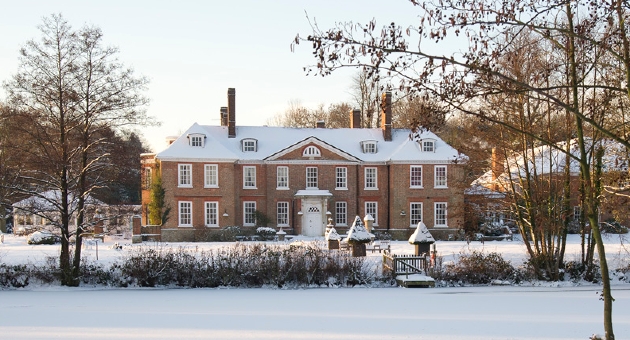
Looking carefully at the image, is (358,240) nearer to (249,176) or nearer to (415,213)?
(415,213)

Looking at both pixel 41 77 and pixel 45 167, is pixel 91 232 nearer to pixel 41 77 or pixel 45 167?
pixel 45 167

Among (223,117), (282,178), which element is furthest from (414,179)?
(223,117)

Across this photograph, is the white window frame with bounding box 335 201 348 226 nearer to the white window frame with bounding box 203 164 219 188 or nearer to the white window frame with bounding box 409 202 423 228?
the white window frame with bounding box 409 202 423 228

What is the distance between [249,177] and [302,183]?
3387 millimetres

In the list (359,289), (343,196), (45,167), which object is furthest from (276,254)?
(343,196)

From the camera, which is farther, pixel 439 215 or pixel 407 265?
pixel 439 215

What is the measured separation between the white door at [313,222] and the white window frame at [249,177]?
3.85 metres

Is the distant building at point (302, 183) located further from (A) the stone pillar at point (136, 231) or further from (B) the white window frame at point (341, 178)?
(A) the stone pillar at point (136, 231)

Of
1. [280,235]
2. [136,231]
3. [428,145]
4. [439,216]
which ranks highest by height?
[428,145]

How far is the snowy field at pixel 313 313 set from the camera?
1270 cm

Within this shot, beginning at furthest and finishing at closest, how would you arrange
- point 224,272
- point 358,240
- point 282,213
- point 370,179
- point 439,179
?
point 370,179 → point 282,213 → point 439,179 → point 358,240 → point 224,272

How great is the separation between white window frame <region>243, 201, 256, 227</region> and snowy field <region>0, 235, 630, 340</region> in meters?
18.1

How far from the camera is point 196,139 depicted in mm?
38281

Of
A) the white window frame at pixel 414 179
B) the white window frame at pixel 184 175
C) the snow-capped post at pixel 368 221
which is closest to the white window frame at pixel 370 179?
the white window frame at pixel 414 179
